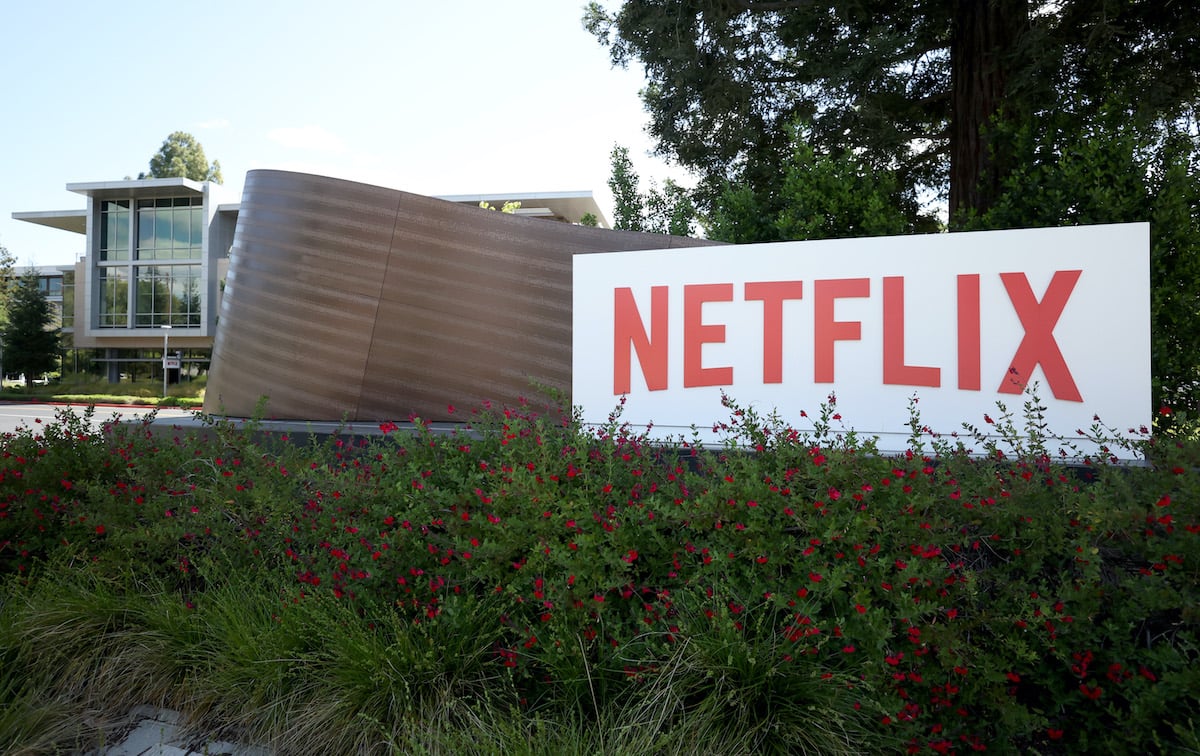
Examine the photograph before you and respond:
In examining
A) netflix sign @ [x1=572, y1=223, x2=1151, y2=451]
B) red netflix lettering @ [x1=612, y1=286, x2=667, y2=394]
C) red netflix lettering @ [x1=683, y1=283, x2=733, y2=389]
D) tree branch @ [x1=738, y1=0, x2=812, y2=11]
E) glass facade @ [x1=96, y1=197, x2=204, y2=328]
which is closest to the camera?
netflix sign @ [x1=572, y1=223, x2=1151, y2=451]

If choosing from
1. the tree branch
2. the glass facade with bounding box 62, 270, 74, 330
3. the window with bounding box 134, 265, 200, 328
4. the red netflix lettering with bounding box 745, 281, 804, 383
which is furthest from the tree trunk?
the glass facade with bounding box 62, 270, 74, 330

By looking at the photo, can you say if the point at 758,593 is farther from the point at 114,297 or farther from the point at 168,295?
the point at 114,297

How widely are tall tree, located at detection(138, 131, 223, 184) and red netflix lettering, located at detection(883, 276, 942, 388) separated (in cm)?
6087

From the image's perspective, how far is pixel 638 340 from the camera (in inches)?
274

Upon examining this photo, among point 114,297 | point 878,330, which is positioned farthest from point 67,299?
point 878,330

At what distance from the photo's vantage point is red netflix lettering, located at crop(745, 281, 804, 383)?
21.3ft

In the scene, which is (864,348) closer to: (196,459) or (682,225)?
(196,459)

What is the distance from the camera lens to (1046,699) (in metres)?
2.60

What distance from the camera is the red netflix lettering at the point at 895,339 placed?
6176mm

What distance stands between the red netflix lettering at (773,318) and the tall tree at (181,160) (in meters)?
60.1

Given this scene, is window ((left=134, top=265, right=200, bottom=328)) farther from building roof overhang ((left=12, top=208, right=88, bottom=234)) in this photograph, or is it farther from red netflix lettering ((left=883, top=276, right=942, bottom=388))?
red netflix lettering ((left=883, top=276, right=942, bottom=388))

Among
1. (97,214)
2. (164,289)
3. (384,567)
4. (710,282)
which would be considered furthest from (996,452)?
(97,214)

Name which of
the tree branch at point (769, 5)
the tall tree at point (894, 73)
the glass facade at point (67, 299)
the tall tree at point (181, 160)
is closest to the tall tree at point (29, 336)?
the glass facade at point (67, 299)

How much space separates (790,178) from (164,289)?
34.4 m
